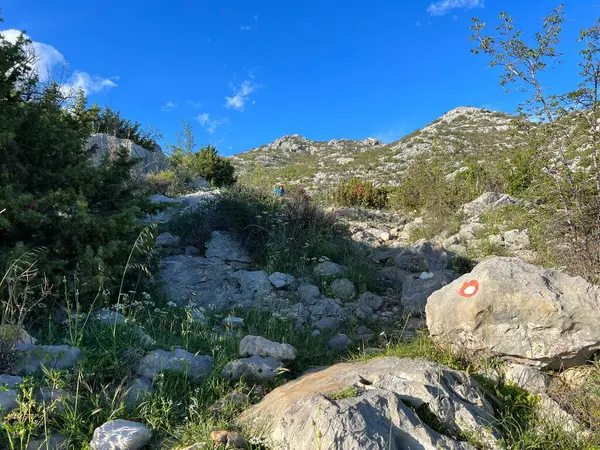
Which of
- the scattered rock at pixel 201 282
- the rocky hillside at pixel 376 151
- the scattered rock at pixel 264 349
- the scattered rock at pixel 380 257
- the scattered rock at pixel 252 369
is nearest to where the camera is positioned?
the scattered rock at pixel 252 369

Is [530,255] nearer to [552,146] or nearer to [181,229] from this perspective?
[552,146]

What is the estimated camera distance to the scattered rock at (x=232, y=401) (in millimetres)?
3017

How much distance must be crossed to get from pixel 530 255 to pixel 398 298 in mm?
2273

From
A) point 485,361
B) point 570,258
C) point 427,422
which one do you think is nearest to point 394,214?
point 570,258

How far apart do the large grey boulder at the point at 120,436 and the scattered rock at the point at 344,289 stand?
12.6 feet

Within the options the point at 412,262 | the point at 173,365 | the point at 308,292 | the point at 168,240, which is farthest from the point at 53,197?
the point at 412,262

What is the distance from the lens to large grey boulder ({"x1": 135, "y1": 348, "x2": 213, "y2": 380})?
130 inches

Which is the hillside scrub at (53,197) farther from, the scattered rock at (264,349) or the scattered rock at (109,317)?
the scattered rock at (264,349)

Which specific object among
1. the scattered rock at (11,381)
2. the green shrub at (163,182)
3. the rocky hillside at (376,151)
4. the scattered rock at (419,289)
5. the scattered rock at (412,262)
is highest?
the rocky hillside at (376,151)

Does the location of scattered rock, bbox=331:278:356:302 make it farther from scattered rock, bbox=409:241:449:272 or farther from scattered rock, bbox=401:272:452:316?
scattered rock, bbox=409:241:449:272

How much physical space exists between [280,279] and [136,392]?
3.49 meters

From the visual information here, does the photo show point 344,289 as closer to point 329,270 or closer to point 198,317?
point 329,270

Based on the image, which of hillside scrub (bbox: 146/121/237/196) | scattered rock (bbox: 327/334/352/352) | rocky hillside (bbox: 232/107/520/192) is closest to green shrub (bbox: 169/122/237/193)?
hillside scrub (bbox: 146/121/237/196)

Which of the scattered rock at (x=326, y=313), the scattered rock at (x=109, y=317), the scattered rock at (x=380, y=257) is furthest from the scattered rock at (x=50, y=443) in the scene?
the scattered rock at (x=380, y=257)
